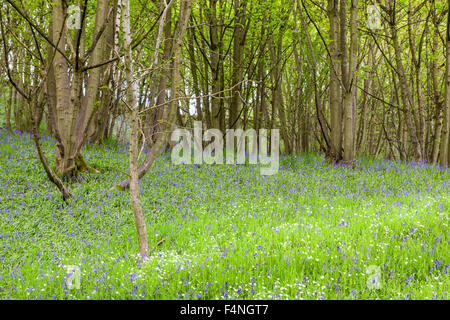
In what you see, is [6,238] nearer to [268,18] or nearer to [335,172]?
[335,172]

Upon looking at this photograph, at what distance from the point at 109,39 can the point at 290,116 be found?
1490 centimetres

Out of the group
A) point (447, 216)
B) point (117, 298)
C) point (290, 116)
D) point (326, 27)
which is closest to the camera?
point (117, 298)

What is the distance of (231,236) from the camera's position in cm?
553

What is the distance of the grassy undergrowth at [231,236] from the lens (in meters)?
4.00

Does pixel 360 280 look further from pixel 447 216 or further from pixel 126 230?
pixel 126 230

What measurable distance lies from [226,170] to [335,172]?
3135 millimetres

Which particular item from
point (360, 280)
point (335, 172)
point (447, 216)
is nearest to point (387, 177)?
point (335, 172)

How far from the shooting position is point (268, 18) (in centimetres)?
1362

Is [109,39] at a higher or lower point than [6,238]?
higher

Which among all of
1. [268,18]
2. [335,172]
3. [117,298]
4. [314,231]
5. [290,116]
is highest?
[268,18]

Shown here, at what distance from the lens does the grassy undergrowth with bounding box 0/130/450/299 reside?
4.00 metres

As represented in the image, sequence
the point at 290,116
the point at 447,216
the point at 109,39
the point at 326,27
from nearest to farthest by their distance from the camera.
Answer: the point at 447,216 → the point at 109,39 → the point at 326,27 → the point at 290,116

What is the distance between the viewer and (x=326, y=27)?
15.9m

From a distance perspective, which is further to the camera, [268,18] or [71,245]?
[268,18]
